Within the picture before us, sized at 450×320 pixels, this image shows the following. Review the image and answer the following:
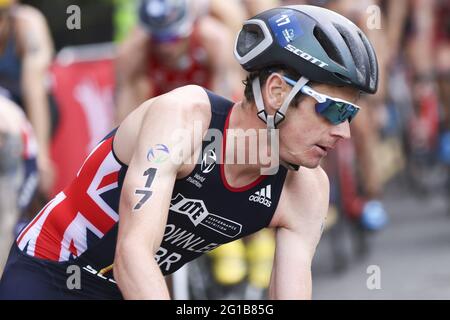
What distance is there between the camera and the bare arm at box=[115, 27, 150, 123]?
9.50 metres

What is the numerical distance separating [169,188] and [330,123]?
65 cm

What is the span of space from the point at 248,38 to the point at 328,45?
0.32 m

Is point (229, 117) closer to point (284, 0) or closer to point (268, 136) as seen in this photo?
point (268, 136)

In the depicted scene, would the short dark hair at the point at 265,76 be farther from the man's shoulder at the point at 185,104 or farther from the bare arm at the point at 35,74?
the bare arm at the point at 35,74

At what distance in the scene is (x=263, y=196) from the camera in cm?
506

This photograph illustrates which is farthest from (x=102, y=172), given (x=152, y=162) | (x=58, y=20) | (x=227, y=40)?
(x=58, y=20)

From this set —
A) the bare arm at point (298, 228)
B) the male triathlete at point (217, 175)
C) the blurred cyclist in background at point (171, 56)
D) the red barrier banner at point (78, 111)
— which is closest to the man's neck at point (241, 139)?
the male triathlete at point (217, 175)

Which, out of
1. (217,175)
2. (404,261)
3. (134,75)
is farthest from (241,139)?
(404,261)

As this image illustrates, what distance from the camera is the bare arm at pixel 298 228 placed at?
5023 millimetres

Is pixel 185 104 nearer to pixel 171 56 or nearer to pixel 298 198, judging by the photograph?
pixel 298 198

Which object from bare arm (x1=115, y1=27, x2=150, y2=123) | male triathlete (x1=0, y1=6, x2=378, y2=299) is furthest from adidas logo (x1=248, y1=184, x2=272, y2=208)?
bare arm (x1=115, y1=27, x2=150, y2=123)

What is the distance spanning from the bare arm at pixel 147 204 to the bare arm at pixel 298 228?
1.74 feet

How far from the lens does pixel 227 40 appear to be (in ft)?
31.6

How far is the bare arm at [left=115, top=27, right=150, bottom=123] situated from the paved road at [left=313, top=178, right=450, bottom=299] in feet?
6.19
